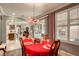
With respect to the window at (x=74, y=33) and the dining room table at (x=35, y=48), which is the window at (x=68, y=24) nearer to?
the window at (x=74, y=33)

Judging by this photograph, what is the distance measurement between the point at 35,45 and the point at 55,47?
24.0 inches

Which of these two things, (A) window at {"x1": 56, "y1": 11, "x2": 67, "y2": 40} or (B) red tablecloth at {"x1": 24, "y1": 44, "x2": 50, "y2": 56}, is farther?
(A) window at {"x1": 56, "y1": 11, "x2": 67, "y2": 40}

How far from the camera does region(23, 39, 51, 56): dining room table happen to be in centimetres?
240

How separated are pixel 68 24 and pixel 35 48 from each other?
39.6 inches

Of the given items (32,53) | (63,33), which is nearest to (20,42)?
(32,53)

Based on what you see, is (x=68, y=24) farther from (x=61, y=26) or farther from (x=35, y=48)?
(x=35, y=48)

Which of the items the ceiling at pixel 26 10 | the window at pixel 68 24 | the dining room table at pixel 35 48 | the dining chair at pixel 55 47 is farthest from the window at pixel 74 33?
the ceiling at pixel 26 10

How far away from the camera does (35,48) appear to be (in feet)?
8.73

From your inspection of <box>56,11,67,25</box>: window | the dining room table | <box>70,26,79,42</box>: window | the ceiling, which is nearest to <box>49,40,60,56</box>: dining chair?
the dining room table

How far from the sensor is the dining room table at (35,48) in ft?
7.86

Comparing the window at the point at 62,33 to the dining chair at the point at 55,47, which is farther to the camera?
the window at the point at 62,33

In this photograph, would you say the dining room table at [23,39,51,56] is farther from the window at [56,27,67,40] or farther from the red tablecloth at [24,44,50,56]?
the window at [56,27,67,40]

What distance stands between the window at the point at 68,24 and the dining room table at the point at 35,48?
1.38ft

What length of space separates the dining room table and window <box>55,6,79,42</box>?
Answer: 42 centimetres
